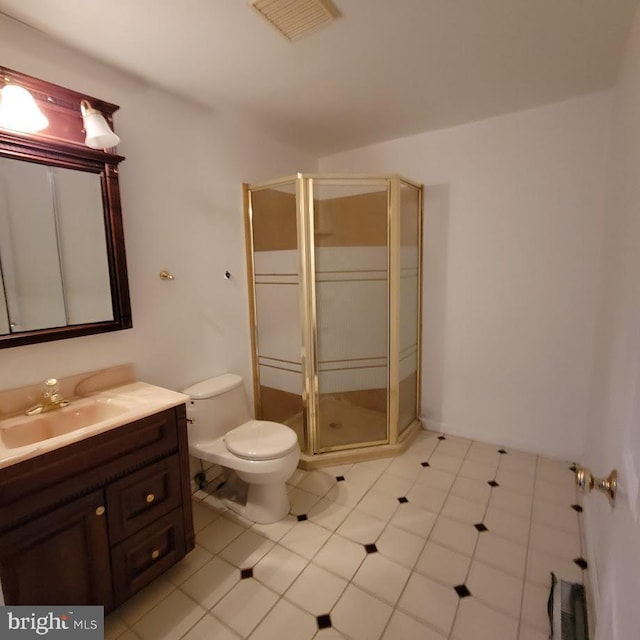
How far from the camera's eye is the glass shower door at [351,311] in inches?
93.4

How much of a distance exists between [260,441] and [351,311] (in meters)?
1.08

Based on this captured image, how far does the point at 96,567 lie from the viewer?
4.24ft

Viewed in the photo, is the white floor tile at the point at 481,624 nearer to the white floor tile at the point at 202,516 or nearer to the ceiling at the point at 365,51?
the white floor tile at the point at 202,516

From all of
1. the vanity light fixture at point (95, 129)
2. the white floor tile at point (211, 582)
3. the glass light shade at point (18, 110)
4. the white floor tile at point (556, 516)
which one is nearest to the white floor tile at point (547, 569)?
the white floor tile at point (556, 516)

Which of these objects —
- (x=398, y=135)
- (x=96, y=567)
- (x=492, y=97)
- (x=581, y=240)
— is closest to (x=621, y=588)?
(x=96, y=567)

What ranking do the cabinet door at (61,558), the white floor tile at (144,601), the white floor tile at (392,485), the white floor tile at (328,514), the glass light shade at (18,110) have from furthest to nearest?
the white floor tile at (392,485) → the white floor tile at (328,514) → the white floor tile at (144,601) → the glass light shade at (18,110) → the cabinet door at (61,558)

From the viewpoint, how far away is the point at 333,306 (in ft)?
8.06

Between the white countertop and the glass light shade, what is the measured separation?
116cm

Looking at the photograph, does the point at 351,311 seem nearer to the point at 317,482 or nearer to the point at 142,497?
the point at 317,482

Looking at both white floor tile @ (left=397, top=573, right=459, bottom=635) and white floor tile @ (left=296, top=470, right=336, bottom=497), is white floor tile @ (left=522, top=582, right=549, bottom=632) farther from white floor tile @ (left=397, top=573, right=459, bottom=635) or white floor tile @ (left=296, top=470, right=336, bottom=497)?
white floor tile @ (left=296, top=470, right=336, bottom=497)

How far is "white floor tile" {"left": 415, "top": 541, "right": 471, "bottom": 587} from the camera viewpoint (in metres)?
1.58

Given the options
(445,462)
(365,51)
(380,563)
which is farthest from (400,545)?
(365,51)

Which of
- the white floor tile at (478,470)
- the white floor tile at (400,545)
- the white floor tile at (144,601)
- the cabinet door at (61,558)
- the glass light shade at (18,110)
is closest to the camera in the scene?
the cabinet door at (61,558)

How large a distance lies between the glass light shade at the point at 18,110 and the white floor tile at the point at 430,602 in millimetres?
2470
